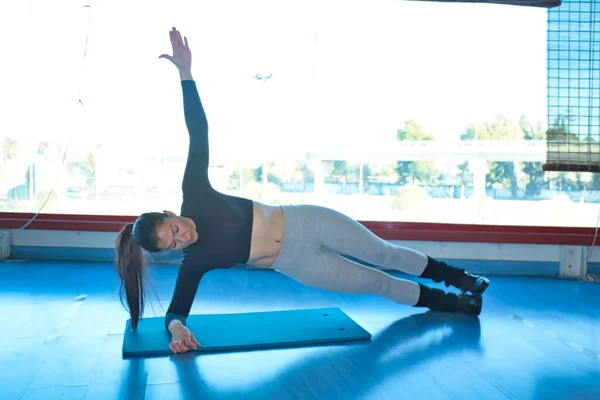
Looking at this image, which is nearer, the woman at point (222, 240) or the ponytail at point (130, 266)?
the woman at point (222, 240)

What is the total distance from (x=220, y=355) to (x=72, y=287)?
5.30 ft

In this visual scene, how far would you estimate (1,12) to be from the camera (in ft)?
14.6

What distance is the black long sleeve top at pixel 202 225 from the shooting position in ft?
7.70

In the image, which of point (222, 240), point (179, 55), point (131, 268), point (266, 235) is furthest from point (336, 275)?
point (179, 55)

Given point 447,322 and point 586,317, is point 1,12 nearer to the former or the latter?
point 447,322

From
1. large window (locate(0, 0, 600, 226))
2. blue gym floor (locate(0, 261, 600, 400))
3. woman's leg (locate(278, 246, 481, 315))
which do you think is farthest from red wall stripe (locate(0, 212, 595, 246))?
woman's leg (locate(278, 246, 481, 315))

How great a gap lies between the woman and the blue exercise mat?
105 mm

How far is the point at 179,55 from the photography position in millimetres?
2486

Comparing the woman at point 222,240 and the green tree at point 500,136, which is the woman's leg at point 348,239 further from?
the green tree at point 500,136

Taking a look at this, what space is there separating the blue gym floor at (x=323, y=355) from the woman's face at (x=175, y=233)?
0.46 m

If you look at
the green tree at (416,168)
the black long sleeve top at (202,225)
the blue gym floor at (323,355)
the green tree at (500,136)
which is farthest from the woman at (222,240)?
the green tree at (500,136)

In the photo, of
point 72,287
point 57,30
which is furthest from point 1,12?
point 72,287

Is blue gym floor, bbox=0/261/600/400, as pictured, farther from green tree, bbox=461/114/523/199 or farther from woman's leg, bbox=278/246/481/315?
green tree, bbox=461/114/523/199

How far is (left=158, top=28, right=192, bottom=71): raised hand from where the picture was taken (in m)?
2.48
